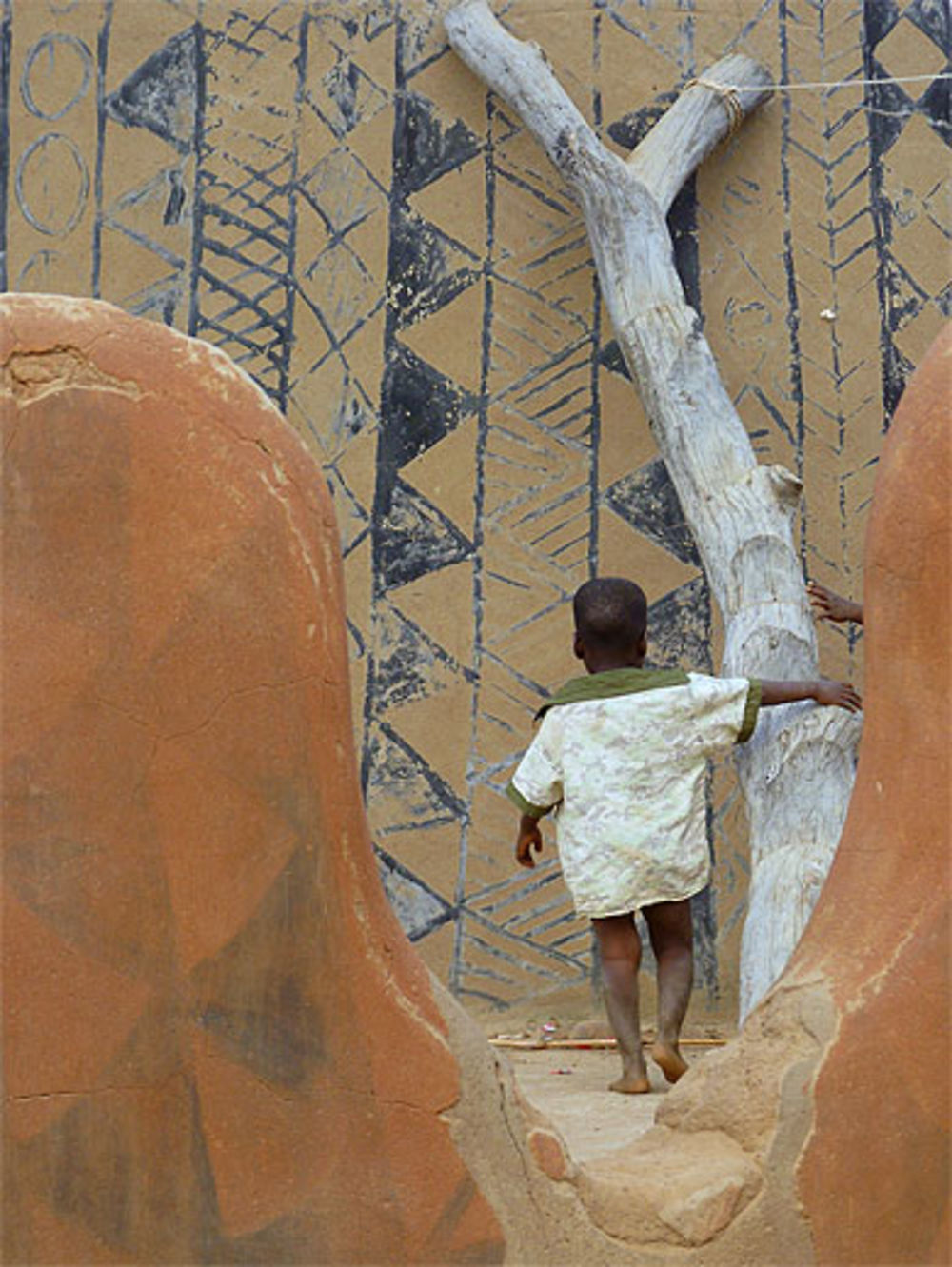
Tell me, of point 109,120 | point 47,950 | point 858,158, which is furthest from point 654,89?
point 47,950

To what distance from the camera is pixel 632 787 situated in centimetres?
418

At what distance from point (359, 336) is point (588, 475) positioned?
83 cm

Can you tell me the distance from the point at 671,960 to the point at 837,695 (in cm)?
74

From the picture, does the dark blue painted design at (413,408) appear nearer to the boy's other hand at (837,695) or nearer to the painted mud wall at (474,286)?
the painted mud wall at (474,286)

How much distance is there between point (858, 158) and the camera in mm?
5875

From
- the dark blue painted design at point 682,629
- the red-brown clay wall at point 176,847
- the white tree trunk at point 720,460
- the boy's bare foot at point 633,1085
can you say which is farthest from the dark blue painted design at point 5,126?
the red-brown clay wall at point 176,847

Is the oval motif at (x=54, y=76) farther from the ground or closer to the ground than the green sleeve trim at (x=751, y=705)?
farther from the ground

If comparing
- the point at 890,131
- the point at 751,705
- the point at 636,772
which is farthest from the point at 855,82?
the point at 636,772

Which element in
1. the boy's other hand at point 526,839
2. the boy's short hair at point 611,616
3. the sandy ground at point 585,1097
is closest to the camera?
the sandy ground at point 585,1097

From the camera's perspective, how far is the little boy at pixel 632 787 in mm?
4164

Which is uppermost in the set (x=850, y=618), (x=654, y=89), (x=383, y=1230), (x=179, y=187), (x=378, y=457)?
(x=654, y=89)

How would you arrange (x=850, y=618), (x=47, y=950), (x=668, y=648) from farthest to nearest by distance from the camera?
1. (x=668, y=648)
2. (x=850, y=618)
3. (x=47, y=950)

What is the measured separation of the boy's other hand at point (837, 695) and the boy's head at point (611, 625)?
43 cm

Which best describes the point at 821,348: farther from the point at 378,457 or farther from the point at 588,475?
the point at 378,457
